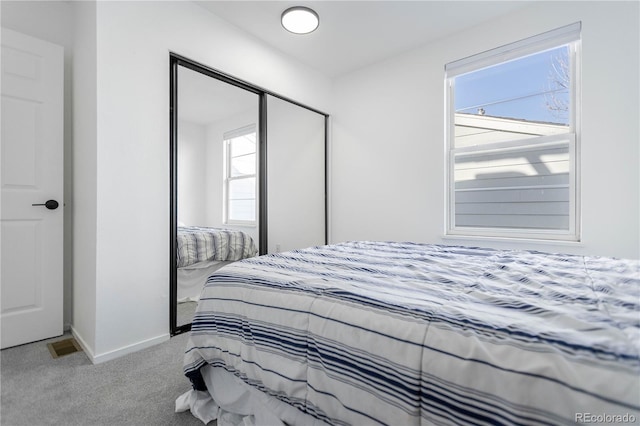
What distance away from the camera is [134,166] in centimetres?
207

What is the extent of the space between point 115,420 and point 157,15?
255 centimetres

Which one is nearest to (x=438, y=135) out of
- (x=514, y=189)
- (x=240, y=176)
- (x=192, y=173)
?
(x=514, y=189)

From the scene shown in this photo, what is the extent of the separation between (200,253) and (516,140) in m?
2.95

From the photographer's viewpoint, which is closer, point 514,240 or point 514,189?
point 514,240

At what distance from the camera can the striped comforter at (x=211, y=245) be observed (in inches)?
94.0

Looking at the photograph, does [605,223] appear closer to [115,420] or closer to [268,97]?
[268,97]

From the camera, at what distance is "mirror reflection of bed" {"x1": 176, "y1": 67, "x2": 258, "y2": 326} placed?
239 cm

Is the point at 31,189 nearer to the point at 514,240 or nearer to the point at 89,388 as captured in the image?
the point at 89,388

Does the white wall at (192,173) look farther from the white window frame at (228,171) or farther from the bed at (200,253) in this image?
the white window frame at (228,171)

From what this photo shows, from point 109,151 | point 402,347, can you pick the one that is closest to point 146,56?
point 109,151

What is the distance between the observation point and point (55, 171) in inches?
88.7

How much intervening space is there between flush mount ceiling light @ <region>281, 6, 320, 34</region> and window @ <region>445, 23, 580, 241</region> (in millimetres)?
1402

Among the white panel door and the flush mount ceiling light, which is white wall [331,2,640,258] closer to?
the flush mount ceiling light

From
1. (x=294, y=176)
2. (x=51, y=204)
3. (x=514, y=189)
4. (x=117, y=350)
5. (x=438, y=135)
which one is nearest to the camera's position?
(x=117, y=350)
